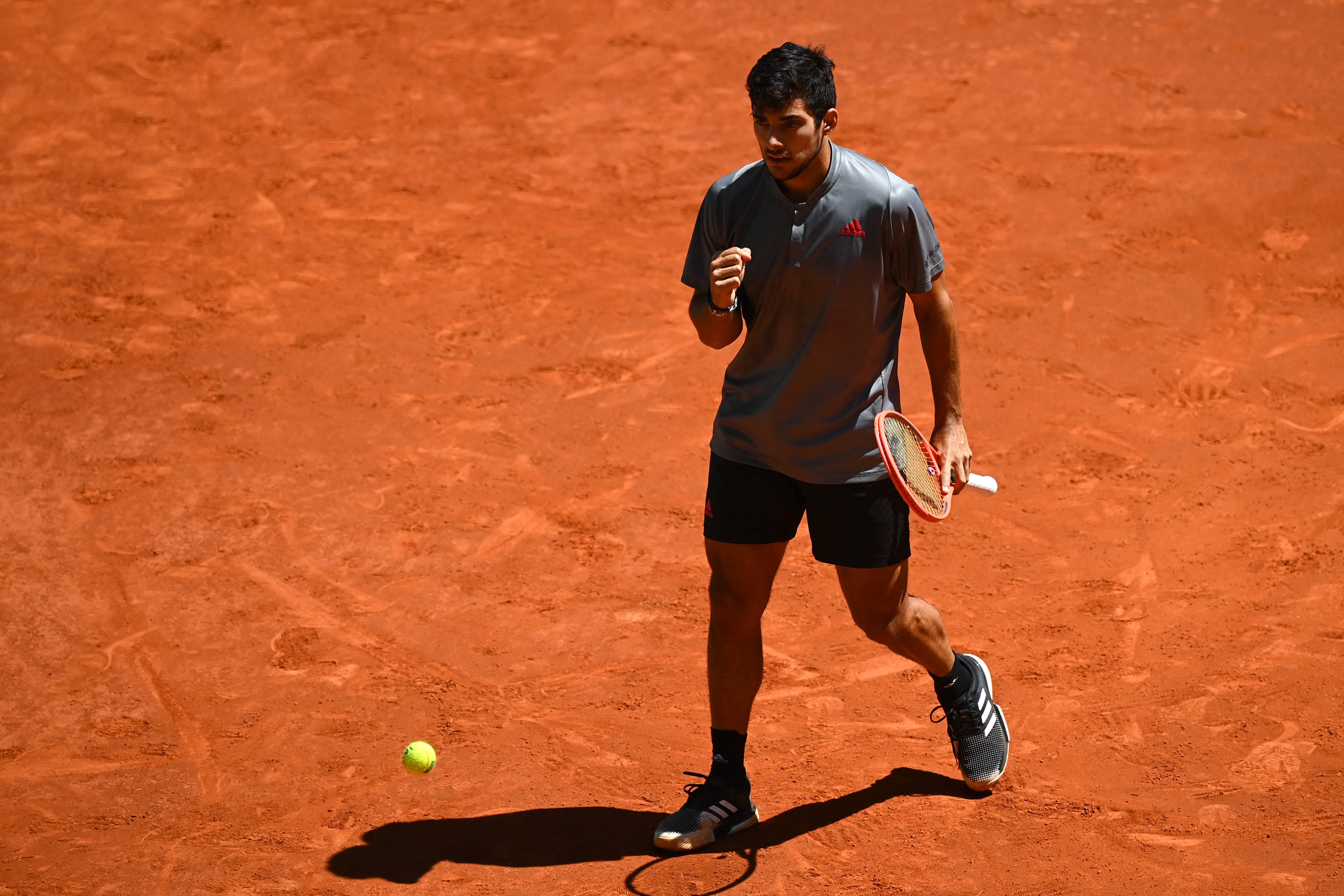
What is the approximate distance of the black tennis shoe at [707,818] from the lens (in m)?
3.81

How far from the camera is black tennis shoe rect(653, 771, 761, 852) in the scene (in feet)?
12.5

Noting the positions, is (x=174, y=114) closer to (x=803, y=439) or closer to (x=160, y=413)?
(x=160, y=413)

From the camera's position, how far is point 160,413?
6500 mm

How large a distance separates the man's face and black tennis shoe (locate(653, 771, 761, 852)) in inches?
71.1

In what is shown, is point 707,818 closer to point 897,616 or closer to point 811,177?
point 897,616

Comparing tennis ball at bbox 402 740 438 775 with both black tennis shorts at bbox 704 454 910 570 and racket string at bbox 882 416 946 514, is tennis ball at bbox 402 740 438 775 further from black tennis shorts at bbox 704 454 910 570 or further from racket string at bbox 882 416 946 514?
racket string at bbox 882 416 946 514

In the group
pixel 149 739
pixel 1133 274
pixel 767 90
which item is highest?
pixel 767 90

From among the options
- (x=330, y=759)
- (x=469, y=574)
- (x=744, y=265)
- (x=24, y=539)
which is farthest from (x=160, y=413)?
(x=744, y=265)

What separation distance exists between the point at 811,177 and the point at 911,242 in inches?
12.6

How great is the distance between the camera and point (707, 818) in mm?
3834

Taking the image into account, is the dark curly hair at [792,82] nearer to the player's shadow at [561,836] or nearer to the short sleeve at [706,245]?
the short sleeve at [706,245]

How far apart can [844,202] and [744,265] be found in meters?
0.32

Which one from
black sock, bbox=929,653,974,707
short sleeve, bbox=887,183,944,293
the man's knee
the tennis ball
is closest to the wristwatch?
short sleeve, bbox=887,183,944,293

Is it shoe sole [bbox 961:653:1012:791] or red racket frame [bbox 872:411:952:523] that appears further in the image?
shoe sole [bbox 961:653:1012:791]
